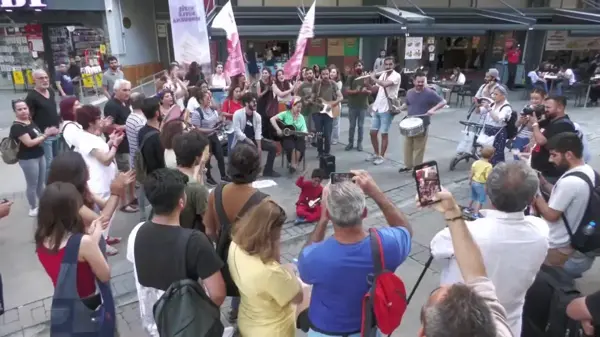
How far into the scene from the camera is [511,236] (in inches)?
93.2

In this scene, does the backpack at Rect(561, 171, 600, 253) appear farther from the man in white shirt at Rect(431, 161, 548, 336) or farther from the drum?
the drum

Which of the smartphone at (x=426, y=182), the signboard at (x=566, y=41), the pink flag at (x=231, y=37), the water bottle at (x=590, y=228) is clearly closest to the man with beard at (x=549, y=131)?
the water bottle at (x=590, y=228)

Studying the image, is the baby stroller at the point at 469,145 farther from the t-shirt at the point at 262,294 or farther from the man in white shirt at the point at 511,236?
the t-shirt at the point at 262,294

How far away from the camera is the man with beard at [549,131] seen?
4.78 m

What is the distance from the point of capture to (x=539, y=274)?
2.68m

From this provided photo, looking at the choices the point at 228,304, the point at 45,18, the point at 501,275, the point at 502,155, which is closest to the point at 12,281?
the point at 228,304

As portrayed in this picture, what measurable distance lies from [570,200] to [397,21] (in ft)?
38.4

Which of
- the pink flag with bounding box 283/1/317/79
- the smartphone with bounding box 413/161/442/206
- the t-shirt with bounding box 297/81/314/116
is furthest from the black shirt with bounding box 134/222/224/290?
the pink flag with bounding box 283/1/317/79

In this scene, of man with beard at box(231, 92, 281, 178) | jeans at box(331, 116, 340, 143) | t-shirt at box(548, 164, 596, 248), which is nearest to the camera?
t-shirt at box(548, 164, 596, 248)

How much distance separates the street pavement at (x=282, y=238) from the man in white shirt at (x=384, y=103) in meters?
0.50

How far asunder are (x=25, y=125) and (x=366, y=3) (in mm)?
14513

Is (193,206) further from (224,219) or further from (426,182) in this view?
(426,182)

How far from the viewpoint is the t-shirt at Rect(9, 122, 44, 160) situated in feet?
17.4

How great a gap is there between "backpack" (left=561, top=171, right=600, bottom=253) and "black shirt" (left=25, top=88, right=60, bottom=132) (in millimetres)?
6293
